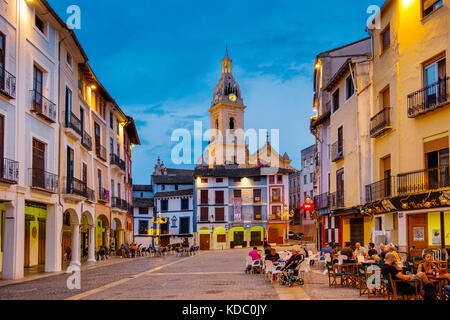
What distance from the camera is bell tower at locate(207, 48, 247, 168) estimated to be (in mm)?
100194

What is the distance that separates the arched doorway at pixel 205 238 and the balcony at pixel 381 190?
1745 inches

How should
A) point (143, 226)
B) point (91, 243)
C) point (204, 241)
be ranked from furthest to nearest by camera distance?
point (143, 226), point (204, 241), point (91, 243)

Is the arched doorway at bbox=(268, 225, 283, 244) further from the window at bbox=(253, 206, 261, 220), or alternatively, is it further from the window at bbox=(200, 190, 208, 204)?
the window at bbox=(200, 190, 208, 204)

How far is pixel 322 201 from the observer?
116ft

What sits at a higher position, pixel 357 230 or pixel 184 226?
pixel 357 230

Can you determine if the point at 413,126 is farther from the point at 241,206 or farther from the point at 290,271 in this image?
the point at 241,206

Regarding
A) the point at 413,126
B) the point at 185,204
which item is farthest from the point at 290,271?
the point at 185,204

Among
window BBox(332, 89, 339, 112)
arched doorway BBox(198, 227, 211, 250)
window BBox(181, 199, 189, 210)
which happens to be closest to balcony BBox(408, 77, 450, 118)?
window BBox(332, 89, 339, 112)

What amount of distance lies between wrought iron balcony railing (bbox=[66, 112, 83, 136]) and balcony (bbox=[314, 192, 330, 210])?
15562 mm

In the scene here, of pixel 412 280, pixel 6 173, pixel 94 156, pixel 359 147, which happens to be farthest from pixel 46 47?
pixel 412 280

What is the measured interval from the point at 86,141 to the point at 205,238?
3989cm

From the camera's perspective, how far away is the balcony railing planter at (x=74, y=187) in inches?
997

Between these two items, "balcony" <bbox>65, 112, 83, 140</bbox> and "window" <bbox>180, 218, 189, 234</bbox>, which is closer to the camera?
"balcony" <bbox>65, 112, 83, 140</bbox>

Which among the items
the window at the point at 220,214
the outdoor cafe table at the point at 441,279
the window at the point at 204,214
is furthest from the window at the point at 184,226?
the outdoor cafe table at the point at 441,279
